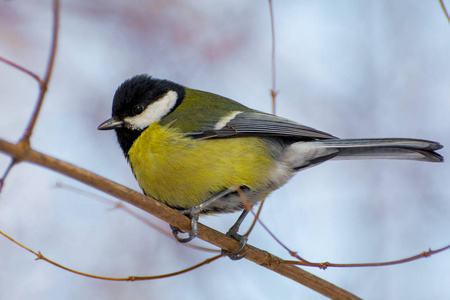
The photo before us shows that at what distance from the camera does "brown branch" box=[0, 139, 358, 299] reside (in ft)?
3.84

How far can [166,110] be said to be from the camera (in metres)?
2.52

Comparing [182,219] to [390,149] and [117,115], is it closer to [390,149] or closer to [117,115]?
[117,115]

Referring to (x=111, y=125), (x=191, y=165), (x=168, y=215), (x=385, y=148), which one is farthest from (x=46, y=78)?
(x=385, y=148)

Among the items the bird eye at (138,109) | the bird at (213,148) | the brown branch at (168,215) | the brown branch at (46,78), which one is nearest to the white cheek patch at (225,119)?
the bird at (213,148)

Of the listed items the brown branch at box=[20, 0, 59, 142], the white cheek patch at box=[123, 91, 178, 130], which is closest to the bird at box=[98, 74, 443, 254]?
the white cheek patch at box=[123, 91, 178, 130]

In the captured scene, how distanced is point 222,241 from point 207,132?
540 millimetres

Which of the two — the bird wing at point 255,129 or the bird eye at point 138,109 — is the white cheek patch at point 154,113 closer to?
the bird eye at point 138,109

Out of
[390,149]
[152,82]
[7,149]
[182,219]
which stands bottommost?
[7,149]

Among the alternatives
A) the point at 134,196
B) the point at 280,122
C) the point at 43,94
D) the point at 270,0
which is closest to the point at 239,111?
the point at 280,122

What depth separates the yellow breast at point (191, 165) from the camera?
83.6 inches

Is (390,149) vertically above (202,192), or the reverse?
(390,149)

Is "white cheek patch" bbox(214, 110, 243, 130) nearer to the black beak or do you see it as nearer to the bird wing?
the bird wing

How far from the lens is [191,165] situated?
2.12 meters

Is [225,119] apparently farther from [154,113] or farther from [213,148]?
[154,113]
